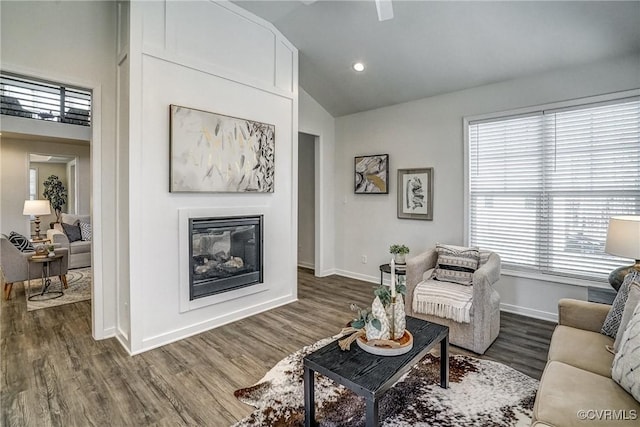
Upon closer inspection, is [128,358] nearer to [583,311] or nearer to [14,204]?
[583,311]

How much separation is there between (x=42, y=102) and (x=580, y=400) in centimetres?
716

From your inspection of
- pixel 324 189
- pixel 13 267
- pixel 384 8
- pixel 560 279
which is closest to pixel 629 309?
pixel 560 279

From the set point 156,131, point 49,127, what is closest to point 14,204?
point 49,127

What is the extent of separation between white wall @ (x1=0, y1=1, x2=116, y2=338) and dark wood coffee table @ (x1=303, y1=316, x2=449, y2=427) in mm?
2426

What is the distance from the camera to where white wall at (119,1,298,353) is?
2.81 meters

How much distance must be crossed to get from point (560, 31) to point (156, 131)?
3.82 m

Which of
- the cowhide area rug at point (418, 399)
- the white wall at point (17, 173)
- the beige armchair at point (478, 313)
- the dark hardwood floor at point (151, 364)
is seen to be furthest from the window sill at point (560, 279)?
the white wall at point (17, 173)

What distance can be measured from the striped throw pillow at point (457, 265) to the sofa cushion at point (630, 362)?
1629mm

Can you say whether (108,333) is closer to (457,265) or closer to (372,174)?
(457,265)

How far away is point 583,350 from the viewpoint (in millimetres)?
1859

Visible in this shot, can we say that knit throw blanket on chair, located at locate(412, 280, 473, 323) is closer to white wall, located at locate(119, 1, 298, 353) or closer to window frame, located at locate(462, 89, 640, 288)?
window frame, located at locate(462, 89, 640, 288)

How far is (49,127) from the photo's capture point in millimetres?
5250

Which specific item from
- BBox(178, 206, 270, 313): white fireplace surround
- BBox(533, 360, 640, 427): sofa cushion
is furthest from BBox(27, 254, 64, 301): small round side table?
BBox(533, 360, 640, 427): sofa cushion

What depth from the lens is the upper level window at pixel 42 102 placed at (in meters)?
4.91
